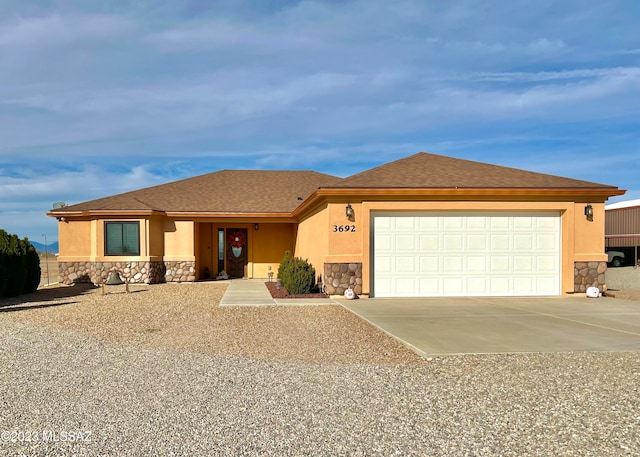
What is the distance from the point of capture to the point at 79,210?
20297 millimetres

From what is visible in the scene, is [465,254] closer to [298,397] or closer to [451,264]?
[451,264]

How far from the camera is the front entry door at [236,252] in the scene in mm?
23094

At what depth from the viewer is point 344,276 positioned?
1414cm

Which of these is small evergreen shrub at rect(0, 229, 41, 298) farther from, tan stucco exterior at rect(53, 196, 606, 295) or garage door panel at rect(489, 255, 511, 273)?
garage door panel at rect(489, 255, 511, 273)

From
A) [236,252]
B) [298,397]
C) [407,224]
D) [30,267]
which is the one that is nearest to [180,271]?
[236,252]

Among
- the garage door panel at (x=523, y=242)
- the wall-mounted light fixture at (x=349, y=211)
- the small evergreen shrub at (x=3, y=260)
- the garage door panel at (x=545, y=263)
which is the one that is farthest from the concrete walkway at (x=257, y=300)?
the small evergreen shrub at (x=3, y=260)

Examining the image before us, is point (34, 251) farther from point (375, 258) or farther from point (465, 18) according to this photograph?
point (465, 18)

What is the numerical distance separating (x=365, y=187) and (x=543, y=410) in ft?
31.7

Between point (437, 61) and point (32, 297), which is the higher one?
point (437, 61)

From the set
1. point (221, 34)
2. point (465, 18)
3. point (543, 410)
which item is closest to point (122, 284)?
point (221, 34)

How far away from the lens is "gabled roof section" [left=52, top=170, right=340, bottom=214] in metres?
20.9

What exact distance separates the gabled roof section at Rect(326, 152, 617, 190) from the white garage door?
0.85 meters

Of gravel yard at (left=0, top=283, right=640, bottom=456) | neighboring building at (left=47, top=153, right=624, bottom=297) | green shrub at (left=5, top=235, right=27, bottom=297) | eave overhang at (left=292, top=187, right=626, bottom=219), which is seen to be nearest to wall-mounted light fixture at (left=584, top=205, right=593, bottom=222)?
neighboring building at (left=47, top=153, right=624, bottom=297)

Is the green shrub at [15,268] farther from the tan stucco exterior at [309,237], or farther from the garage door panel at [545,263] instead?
the garage door panel at [545,263]
